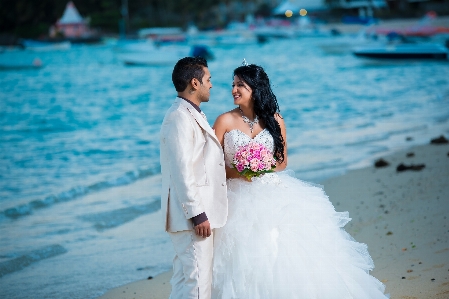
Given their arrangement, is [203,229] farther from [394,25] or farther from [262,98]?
[394,25]

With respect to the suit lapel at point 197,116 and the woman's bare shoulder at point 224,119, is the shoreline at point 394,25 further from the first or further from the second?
the suit lapel at point 197,116

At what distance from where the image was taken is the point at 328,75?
3716cm

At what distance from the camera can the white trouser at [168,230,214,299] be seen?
3703 mm

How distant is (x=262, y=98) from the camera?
4219 millimetres

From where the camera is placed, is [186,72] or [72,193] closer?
[186,72]

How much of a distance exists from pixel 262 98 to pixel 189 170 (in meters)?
0.88

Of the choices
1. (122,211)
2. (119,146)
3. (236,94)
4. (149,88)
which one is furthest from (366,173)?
(149,88)

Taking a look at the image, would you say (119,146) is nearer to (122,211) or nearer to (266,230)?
(122,211)

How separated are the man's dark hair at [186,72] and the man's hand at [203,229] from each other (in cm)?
80

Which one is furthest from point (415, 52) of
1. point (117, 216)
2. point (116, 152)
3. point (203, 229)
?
point (203, 229)

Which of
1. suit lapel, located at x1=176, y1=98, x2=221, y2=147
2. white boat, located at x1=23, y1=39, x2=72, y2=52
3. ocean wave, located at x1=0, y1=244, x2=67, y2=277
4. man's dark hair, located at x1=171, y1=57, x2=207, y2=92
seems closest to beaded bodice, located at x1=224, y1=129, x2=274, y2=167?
suit lapel, located at x1=176, y1=98, x2=221, y2=147

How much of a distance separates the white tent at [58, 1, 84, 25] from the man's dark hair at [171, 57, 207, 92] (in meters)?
89.5

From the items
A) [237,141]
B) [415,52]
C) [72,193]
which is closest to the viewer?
[237,141]

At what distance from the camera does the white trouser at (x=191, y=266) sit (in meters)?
3.70
